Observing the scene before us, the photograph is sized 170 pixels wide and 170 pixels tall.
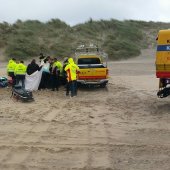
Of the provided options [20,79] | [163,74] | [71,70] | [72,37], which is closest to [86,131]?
[163,74]

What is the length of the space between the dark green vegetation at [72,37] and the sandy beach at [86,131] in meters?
24.6

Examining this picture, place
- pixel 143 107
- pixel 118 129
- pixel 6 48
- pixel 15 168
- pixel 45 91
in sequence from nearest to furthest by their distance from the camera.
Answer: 1. pixel 15 168
2. pixel 118 129
3. pixel 143 107
4. pixel 45 91
5. pixel 6 48

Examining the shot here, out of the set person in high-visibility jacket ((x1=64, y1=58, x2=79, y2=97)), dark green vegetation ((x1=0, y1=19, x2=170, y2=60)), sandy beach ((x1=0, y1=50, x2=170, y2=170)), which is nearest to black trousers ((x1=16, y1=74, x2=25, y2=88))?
sandy beach ((x1=0, y1=50, x2=170, y2=170))

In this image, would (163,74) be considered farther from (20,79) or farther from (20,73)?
(20,79)

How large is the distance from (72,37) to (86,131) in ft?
132

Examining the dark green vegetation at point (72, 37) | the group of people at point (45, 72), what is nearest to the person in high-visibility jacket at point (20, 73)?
the group of people at point (45, 72)

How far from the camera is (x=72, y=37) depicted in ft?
176

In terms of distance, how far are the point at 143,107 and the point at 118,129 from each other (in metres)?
4.79

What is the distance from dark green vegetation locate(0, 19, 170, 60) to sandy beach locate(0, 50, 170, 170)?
80.8 feet

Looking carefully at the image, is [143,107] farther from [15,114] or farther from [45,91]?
[45,91]

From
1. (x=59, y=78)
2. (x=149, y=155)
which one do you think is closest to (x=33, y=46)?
(x=59, y=78)

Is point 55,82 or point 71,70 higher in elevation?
point 71,70

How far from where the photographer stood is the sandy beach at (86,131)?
1048 cm

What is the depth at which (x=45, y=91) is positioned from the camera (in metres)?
24.1
